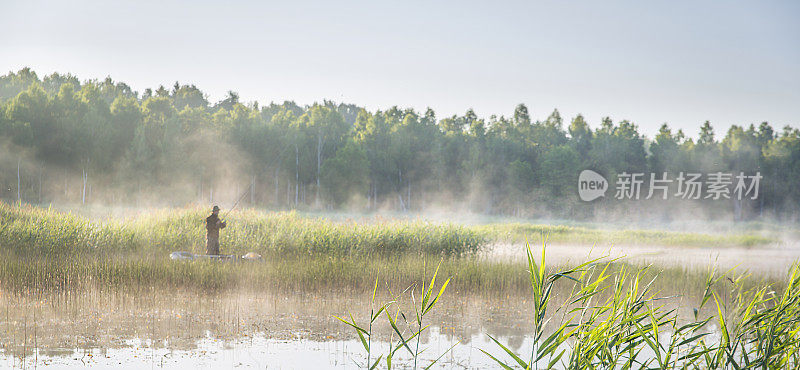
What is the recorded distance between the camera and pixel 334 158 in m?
52.6

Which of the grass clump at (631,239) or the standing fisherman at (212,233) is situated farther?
the grass clump at (631,239)

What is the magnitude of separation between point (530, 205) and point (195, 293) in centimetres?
5499

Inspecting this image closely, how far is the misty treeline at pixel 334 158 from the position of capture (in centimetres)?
4725

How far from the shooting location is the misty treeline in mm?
47250
